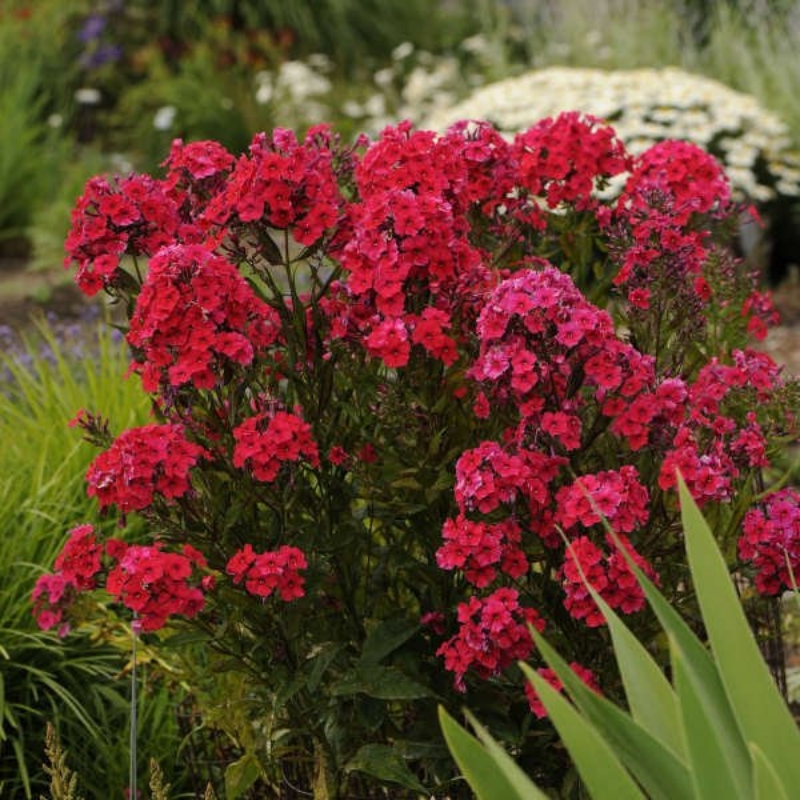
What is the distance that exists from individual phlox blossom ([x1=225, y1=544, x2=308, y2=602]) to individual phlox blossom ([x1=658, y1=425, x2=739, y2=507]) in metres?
0.56

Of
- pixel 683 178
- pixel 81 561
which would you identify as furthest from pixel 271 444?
pixel 683 178

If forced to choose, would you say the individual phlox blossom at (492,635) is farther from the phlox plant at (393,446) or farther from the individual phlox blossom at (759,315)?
the individual phlox blossom at (759,315)

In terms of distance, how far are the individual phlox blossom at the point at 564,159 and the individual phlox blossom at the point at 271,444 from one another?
32.2 inches

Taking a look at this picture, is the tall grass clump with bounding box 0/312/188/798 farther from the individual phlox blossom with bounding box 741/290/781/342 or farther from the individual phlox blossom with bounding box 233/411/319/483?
the individual phlox blossom with bounding box 741/290/781/342

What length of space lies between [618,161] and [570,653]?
1010 millimetres

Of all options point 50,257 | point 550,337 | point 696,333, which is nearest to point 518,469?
point 550,337

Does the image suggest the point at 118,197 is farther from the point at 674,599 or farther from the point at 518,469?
the point at 674,599

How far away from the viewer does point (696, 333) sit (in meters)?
2.56

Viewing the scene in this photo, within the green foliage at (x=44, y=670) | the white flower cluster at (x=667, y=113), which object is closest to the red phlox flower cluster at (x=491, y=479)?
the green foliage at (x=44, y=670)

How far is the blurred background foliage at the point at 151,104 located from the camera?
307 cm

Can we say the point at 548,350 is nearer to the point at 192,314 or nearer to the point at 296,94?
the point at 192,314

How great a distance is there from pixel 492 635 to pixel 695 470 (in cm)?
39

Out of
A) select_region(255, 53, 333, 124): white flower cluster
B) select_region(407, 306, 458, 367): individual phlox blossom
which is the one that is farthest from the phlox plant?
select_region(255, 53, 333, 124): white flower cluster

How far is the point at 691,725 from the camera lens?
153 centimetres
